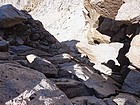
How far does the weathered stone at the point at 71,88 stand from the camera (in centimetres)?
1094

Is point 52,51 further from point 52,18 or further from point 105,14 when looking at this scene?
point 52,18

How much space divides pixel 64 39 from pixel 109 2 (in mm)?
12037

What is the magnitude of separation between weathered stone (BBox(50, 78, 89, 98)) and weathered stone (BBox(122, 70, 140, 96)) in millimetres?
2683

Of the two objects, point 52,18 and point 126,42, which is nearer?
point 126,42

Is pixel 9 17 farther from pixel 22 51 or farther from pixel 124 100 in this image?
pixel 124 100

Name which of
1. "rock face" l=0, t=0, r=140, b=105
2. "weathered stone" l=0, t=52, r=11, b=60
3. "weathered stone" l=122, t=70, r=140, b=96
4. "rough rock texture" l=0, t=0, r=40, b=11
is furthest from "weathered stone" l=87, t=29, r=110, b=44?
"rough rock texture" l=0, t=0, r=40, b=11

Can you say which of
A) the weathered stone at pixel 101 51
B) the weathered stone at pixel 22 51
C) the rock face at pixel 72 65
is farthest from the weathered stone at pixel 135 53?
the weathered stone at pixel 22 51

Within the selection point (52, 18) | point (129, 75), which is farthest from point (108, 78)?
point (52, 18)

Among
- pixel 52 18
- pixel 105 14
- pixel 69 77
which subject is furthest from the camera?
pixel 52 18

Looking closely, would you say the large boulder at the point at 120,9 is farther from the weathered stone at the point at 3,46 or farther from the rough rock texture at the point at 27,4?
the rough rock texture at the point at 27,4

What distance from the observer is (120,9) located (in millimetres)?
14570

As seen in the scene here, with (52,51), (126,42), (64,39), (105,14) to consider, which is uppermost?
(105,14)

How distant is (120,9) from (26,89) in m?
9.35

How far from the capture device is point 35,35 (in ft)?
59.3
